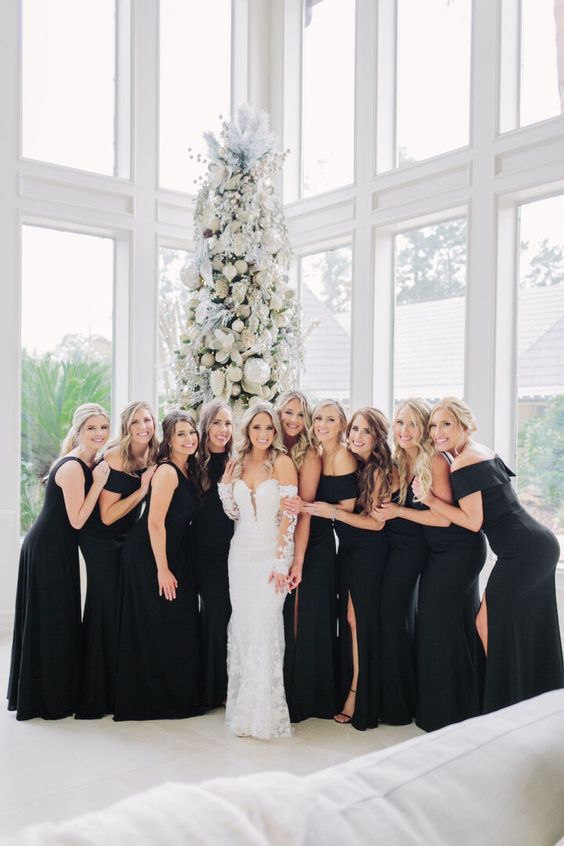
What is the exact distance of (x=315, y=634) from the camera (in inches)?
170

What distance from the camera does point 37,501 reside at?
644cm

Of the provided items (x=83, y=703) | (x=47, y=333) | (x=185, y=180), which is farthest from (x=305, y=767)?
(x=185, y=180)

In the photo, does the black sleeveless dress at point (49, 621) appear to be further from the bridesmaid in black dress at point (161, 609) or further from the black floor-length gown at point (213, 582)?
the black floor-length gown at point (213, 582)

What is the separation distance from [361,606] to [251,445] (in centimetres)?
108

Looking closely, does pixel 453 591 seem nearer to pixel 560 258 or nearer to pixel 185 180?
pixel 560 258

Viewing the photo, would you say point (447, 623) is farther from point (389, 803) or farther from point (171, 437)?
point (389, 803)

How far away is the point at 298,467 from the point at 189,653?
1218 millimetres

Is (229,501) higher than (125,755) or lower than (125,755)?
higher

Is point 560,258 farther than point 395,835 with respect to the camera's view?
Yes

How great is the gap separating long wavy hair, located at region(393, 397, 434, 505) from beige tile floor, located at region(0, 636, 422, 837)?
4.34ft

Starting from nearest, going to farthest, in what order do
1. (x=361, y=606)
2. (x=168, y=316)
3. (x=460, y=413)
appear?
(x=460, y=413), (x=361, y=606), (x=168, y=316)

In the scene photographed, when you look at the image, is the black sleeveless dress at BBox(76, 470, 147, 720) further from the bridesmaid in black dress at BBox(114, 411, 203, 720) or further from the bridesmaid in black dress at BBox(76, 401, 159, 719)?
the bridesmaid in black dress at BBox(114, 411, 203, 720)

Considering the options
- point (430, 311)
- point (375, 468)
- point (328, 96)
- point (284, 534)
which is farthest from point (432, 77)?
point (284, 534)

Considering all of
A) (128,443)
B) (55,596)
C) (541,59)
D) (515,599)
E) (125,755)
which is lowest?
(125,755)
